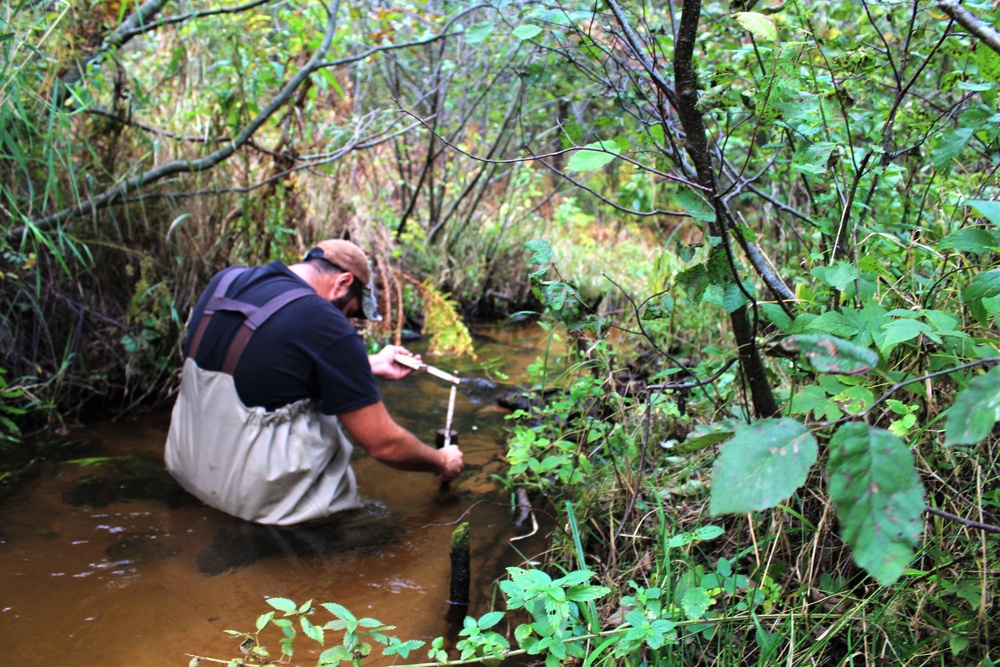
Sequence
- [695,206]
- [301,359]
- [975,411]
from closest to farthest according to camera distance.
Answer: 1. [975,411]
2. [695,206]
3. [301,359]

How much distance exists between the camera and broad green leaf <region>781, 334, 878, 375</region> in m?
1.02

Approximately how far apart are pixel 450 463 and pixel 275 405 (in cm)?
89

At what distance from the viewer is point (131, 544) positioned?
281cm

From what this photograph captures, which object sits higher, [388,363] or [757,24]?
[757,24]

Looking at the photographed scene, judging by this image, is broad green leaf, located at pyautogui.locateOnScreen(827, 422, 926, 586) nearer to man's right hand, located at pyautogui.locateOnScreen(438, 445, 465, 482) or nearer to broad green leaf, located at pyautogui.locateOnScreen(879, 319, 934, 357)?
broad green leaf, located at pyautogui.locateOnScreen(879, 319, 934, 357)

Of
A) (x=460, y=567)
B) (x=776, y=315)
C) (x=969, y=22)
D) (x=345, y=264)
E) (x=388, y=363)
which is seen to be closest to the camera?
(x=969, y=22)

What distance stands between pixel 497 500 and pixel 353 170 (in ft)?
9.63

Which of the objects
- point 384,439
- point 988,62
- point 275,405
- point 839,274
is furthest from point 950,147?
point 275,405

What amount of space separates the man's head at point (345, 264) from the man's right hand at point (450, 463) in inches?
33.9

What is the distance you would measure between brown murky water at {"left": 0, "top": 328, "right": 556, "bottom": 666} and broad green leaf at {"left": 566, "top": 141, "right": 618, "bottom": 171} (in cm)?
161

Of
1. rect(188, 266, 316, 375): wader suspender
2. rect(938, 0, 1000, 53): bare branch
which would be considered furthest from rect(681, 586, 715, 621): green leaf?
rect(188, 266, 316, 375): wader suspender

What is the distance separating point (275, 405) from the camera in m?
2.96

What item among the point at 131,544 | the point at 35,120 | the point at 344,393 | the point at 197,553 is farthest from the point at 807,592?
the point at 35,120

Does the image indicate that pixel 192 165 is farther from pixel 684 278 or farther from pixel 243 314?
pixel 684 278
